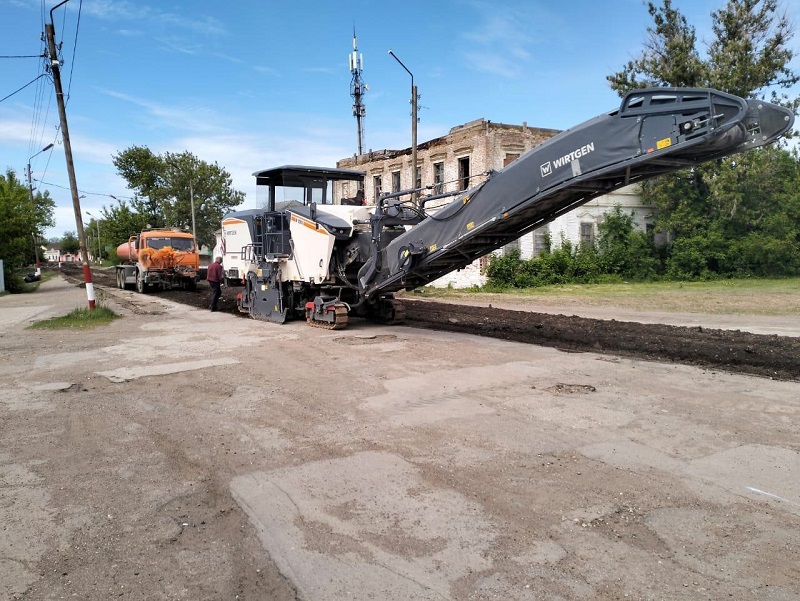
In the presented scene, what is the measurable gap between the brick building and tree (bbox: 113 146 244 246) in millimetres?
29155

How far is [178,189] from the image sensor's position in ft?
192

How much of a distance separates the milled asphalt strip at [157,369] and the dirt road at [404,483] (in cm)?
11

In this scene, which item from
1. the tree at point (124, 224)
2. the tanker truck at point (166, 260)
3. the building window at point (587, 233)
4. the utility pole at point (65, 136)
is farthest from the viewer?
the tree at point (124, 224)

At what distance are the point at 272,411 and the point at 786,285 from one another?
91.2 feet

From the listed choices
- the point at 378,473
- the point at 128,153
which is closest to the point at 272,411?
the point at 378,473

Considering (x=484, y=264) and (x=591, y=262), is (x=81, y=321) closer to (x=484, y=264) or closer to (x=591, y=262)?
(x=484, y=264)

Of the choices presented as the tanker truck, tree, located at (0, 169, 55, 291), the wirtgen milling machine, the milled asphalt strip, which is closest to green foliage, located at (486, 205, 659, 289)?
the tanker truck

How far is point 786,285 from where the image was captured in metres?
26.9

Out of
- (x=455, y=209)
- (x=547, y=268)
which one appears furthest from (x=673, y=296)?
(x=455, y=209)

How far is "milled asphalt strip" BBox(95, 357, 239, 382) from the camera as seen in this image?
29.4 ft

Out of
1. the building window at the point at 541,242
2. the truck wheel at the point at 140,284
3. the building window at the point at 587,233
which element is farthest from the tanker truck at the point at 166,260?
the building window at the point at 587,233

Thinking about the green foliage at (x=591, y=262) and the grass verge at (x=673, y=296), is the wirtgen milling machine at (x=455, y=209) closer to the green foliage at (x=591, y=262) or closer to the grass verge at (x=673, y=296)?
the grass verge at (x=673, y=296)

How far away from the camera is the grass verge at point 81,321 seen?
15150 mm

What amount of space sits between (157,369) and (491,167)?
900 inches
